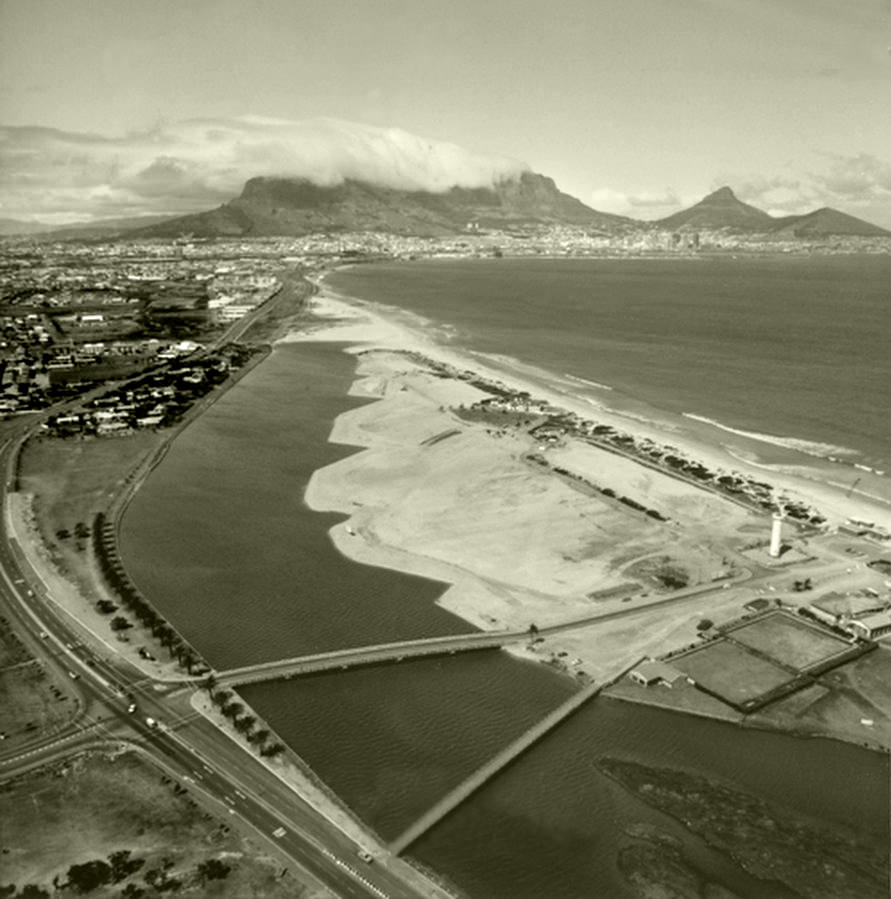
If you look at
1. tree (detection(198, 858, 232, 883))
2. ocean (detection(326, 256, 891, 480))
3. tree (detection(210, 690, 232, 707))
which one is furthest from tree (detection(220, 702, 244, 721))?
ocean (detection(326, 256, 891, 480))

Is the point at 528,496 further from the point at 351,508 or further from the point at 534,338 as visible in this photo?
the point at 534,338

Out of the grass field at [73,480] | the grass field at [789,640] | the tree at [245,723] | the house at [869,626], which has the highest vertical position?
the grass field at [73,480]

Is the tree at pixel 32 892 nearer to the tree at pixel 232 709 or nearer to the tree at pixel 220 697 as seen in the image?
the tree at pixel 232 709

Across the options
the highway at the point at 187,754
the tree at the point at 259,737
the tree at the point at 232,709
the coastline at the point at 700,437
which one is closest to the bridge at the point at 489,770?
the highway at the point at 187,754

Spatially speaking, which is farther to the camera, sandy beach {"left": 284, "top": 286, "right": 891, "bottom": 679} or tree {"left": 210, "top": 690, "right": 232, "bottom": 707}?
sandy beach {"left": 284, "top": 286, "right": 891, "bottom": 679}

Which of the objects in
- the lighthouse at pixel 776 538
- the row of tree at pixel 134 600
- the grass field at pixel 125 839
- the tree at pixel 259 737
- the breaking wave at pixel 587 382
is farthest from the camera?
the breaking wave at pixel 587 382

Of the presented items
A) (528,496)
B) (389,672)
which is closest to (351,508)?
(528,496)

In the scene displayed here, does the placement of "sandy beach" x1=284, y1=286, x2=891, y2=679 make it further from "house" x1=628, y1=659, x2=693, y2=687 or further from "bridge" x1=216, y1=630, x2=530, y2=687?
"bridge" x1=216, y1=630, x2=530, y2=687

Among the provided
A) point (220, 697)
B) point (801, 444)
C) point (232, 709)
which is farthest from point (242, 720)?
point (801, 444)
